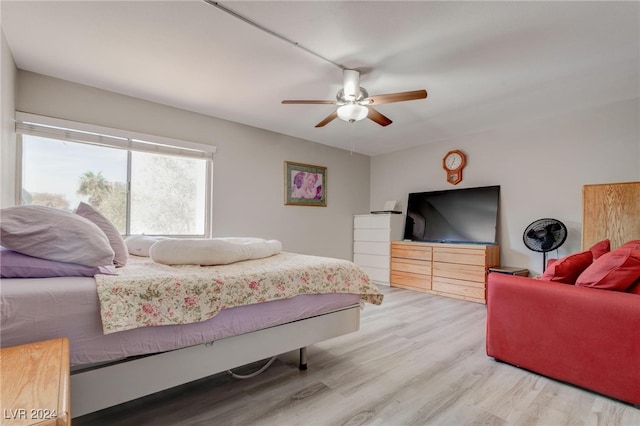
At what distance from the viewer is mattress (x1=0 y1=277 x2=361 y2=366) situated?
3.53ft

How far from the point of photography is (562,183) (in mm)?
3633

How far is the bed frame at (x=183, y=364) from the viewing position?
48.7 inches

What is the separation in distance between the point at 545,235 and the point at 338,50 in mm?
3065

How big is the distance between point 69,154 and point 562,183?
5497 millimetres

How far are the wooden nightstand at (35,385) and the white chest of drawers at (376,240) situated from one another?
4407 mm

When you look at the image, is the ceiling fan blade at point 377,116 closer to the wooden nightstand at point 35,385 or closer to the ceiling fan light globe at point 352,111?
the ceiling fan light globe at point 352,111

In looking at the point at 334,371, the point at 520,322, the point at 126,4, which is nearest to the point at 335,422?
the point at 334,371

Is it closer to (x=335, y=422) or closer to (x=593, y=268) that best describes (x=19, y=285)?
(x=335, y=422)

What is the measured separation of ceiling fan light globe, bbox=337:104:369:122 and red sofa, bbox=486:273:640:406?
173cm

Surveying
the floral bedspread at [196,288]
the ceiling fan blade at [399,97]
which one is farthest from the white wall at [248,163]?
the ceiling fan blade at [399,97]

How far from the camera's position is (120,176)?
321 centimetres

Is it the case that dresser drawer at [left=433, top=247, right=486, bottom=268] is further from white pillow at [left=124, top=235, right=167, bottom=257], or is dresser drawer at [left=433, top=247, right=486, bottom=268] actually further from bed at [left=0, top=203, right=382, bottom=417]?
white pillow at [left=124, top=235, right=167, bottom=257]

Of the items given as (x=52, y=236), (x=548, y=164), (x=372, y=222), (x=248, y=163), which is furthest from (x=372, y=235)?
(x=52, y=236)

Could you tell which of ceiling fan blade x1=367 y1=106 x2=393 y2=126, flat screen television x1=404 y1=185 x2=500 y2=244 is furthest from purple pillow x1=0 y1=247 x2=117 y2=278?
flat screen television x1=404 y1=185 x2=500 y2=244
